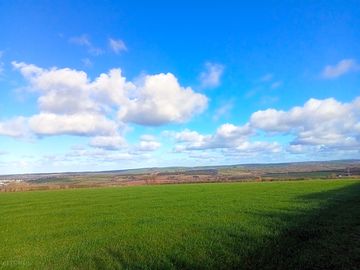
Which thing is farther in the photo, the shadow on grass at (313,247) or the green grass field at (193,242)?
the green grass field at (193,242)

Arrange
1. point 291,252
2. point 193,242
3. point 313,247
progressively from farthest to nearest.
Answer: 1. point 193,242
2. point 313,247
3. point 291,252

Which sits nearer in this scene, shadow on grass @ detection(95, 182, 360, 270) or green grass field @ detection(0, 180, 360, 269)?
shadow on grass @ detection(95, 182, 360, 270)

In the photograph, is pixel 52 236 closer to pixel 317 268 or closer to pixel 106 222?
pixel 106 222

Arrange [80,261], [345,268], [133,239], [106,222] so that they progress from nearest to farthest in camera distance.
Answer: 1. [345,268]
2. [80,261]
3. [133,239]
4. [106,222]

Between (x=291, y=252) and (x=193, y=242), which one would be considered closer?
(x=291, y=252)

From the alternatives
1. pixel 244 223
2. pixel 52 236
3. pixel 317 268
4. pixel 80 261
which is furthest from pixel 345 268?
pixel 52 236

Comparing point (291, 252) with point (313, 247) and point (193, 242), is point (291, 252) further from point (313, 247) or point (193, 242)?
point (193, 242)

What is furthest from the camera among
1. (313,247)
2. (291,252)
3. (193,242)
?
(193,242)

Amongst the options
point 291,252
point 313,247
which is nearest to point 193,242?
point 291,252

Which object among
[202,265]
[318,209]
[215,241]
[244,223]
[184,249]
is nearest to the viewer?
[202,265]

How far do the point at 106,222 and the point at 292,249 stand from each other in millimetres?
14139

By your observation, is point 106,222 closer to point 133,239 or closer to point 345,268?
point 133,239

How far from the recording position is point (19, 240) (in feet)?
68.9

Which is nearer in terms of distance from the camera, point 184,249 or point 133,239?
point 184,249
